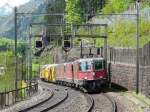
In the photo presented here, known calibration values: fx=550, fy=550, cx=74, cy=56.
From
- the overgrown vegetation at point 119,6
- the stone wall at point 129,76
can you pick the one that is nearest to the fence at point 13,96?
the stone wall at point 129,76

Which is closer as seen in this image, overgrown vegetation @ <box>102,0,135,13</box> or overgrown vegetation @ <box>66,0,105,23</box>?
overgrown vegetation @ <box>102,0,135,13</box>

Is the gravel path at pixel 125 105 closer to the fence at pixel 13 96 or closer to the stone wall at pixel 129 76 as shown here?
the stone wall at pixel 129 76

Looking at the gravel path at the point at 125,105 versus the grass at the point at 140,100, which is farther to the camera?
the grass at the point at 140,100

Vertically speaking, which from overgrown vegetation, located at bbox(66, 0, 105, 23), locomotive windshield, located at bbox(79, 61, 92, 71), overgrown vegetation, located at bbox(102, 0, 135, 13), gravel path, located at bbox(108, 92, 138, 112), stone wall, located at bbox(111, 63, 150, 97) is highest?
overgrown vegetation, located at bbox(66, 0, 105, 23)

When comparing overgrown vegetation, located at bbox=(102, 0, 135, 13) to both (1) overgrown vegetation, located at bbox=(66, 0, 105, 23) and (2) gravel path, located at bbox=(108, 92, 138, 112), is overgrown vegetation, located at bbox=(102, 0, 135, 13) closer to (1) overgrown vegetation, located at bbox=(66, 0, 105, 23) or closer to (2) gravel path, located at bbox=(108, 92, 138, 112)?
(1) overgrown vegetation, located at bbox=(66, 0, 105, 23)

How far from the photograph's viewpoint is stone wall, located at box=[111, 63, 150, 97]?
116ft

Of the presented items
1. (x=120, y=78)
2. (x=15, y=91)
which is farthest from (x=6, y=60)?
(x=120, y=78)

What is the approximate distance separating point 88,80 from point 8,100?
12.7m

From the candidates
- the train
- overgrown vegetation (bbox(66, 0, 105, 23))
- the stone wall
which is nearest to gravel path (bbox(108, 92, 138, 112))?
the stone wall

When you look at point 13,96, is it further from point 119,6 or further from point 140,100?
point 119,6

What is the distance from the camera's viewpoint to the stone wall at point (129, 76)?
116 feet

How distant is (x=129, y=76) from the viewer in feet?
138

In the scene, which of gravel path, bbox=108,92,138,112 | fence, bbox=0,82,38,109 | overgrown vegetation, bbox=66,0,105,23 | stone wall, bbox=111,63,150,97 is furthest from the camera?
overgrown vegetation, bbox=66,0,105,23

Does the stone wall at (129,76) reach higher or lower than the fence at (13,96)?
higher
